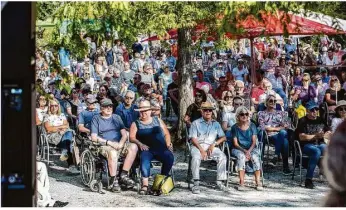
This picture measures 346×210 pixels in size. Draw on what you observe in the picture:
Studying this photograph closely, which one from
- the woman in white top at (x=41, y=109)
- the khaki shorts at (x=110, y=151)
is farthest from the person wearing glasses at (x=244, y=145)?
the woman in white top at (x=41, y=109)

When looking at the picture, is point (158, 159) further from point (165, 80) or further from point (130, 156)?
point (165, 80)

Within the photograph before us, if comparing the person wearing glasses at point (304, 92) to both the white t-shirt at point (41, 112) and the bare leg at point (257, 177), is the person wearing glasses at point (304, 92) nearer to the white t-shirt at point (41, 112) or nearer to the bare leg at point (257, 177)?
the bare leg at point (257, 177)

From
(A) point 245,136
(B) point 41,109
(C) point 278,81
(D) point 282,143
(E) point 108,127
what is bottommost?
(D) point 282,143

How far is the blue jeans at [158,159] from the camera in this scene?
8.20 meters

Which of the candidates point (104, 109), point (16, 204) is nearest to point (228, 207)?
point (104, 109)

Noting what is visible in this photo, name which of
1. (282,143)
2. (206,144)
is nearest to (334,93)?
(282,143)

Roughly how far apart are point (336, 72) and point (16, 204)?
9482 millimetres

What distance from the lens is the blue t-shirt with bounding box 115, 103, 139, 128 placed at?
8891 mm

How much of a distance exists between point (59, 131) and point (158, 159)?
2.05 m

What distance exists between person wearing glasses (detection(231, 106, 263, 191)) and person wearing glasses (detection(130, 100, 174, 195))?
2.73 feet

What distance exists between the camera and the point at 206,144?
845 cm

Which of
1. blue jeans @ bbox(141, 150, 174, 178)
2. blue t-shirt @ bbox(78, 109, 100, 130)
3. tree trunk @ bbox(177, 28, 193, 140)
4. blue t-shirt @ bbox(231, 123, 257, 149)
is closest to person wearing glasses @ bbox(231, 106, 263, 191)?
blue t-shirt @ bbox(231, 123, 257, 149)

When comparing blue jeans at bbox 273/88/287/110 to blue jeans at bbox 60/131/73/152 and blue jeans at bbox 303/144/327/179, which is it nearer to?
blue jeans at bbox 303/144/327/179

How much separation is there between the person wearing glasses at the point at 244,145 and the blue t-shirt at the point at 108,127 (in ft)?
4.75
